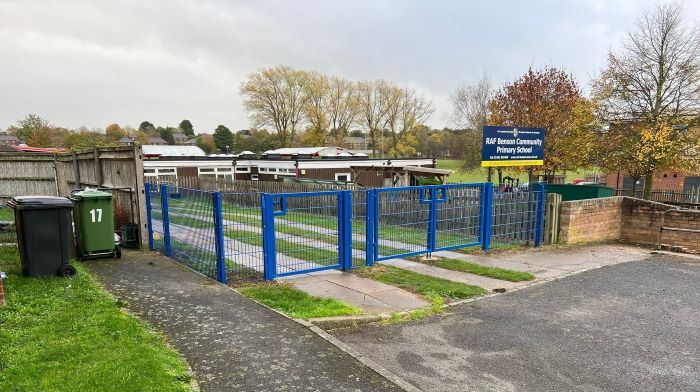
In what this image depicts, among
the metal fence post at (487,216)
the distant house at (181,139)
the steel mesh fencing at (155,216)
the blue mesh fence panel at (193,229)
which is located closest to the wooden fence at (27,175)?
the steel mesh fencing at (155,216)

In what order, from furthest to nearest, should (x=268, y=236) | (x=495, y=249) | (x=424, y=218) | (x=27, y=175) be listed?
1. (x=27, y=175)
2. (x=495, y=249)
3. (x=424, y=218)
4. (x=268, y=236)

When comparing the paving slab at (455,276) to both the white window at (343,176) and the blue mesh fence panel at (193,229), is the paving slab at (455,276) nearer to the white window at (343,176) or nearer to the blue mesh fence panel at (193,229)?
the blue mesh fence panel at (193,229)

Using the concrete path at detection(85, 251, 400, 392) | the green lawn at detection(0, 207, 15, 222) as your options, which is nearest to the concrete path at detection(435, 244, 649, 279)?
the concrete path at detection(85, 251, 400, 392)

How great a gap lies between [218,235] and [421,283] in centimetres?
332

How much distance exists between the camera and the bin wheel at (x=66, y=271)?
20.5ft

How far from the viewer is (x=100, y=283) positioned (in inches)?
251

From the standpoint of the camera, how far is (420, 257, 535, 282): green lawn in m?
7.64

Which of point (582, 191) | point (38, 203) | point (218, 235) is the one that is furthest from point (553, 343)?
point (582, 191)

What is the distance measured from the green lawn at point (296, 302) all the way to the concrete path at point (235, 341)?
0.77 feet

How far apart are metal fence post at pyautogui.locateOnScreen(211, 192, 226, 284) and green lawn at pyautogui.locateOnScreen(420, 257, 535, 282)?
4.08 meters

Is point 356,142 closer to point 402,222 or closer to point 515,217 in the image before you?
point 515,217

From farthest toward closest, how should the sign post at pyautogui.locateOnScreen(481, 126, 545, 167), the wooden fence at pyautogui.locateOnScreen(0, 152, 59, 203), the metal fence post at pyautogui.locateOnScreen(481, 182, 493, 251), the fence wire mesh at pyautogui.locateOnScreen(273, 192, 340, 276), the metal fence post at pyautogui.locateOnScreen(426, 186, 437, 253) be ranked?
the wooden fence at pyautogui.locateOnScreen(0, 152, 59, 203), the sign post at pyautogui.locateOnScreen(481, 126, 545, 167), the metal fence post at pyautogui.locateOnScreen(481, 182, 493, 251), the metal fence post at pyautogui.locateOnScreen(426, 186, 437, 253), the fence wire mesh at pyautogui.locateOnScreen(273, 192, 340, 276)

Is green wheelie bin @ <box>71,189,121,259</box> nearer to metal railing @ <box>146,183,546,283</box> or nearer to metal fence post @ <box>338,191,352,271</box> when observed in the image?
metal railing @ <box>146,183,546,283</box>

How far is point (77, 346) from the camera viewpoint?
4012 millimetres
